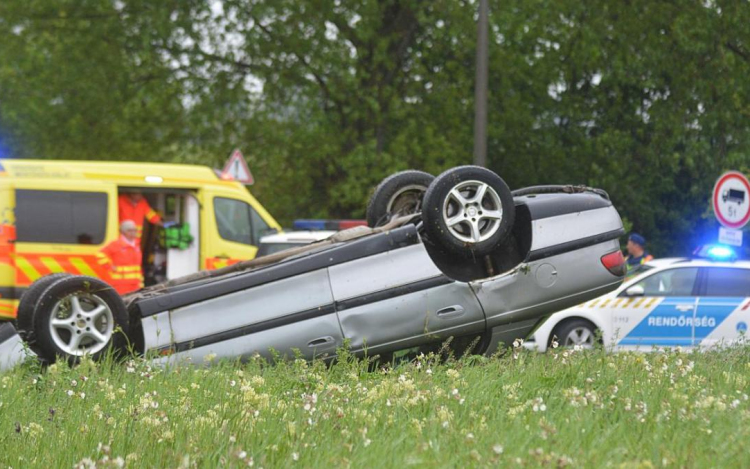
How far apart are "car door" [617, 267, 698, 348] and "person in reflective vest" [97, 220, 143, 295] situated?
5719mm

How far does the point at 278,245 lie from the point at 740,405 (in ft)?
31.6

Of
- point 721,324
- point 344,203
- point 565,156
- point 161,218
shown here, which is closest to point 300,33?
point 344,203

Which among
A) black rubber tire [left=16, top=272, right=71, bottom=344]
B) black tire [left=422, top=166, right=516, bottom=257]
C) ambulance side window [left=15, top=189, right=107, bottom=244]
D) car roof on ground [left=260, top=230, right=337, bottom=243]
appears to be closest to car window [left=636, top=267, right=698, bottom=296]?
car roof on ground [left=260, top=230, right=337, bottom=243]

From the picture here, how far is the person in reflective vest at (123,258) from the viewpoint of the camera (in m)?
13.5

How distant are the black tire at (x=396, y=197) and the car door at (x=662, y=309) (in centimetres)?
486

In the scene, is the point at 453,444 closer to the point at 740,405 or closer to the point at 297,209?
the point at 740,405

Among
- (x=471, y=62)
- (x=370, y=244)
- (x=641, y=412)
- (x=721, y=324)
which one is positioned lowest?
(x=721, y=324)

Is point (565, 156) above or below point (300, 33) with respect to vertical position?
below

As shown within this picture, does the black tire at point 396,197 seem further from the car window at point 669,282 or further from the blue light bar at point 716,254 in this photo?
the blue light bar at point 716,254

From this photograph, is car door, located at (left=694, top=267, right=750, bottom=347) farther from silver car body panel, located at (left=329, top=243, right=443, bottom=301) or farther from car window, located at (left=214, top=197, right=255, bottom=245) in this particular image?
car window, located at (left=214, top=197, right=255, bottom=245)

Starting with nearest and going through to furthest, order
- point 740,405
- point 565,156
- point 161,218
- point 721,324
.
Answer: point 740,405 → point 721,324 → point 161,218 → point 565,156


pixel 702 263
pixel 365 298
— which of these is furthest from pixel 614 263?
pixel 702 263

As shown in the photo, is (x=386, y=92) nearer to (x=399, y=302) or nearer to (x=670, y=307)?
(x=670, y=307)

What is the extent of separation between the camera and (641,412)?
489 centimetres
